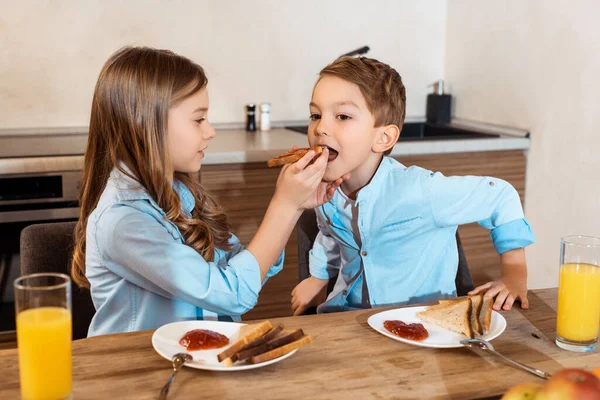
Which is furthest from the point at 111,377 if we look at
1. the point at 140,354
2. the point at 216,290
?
the point at 216,290

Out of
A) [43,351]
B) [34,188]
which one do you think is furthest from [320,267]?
[34,188]

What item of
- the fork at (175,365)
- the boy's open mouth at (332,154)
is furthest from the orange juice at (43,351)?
the boy's open mouth at (332,154)

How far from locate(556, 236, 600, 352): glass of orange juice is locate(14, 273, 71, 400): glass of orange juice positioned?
30.1 inches

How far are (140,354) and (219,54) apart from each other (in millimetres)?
2006

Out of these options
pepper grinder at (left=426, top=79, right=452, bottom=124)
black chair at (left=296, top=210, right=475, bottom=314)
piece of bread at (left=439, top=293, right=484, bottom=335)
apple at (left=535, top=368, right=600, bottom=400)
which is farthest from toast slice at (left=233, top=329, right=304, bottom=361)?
pepper grinder at (left=426, top=79, right=452, bottom=124)

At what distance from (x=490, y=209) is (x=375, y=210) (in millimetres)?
265

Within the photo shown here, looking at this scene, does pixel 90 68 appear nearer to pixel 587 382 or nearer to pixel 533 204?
pixel 533 204

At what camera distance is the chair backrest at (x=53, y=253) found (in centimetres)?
150

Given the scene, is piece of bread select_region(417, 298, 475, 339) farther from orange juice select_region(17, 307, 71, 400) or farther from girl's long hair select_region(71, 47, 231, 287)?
orange juice select_region(17, 307, 71, 400)

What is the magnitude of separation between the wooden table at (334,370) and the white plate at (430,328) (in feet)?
0.04

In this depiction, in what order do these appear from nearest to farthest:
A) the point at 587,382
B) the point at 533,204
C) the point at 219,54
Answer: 1. the point at 587,382
2. the point at 533,204
3. the point at 219,54

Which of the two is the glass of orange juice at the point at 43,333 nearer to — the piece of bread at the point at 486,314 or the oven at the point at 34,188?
the piece of bread at the point at 486,314

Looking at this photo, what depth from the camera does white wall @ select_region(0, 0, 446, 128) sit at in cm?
274

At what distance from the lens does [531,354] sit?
113 centimetres
